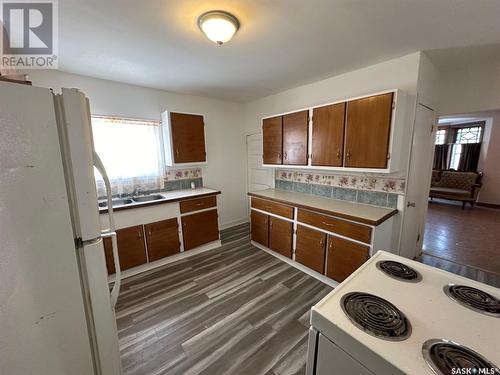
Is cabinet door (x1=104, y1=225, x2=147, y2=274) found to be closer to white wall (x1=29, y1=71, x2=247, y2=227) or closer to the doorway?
white wall (x1=29, y1=71, x2=247, y2=227)

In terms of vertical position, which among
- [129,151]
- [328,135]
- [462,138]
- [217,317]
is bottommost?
[217,317]

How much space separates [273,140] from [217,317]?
2.42 m

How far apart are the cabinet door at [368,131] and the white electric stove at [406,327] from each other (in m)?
1.35

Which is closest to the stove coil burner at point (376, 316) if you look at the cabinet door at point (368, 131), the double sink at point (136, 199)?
the cabinet door at point (368, 131)

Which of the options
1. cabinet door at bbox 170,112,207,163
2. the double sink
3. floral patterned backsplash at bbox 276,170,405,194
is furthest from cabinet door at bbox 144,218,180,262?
floral patterned backsplash at bbox 276,170,405,194

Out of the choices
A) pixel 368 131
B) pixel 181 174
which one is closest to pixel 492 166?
pixel 368 131

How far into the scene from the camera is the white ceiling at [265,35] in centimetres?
139

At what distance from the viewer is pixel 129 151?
9.77 feet

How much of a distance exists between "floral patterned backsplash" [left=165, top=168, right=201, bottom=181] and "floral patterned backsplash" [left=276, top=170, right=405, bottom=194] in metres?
1.58

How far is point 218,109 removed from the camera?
3.88 m

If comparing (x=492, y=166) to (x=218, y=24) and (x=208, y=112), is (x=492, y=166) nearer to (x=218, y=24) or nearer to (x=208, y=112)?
(x=208, y=112)

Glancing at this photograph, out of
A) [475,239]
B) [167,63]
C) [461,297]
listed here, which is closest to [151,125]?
[167,63]

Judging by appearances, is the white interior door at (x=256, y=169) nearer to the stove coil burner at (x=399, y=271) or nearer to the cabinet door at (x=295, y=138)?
the cabinet door at (x=295, y=138)

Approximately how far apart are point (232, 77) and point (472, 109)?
297 centimetres
